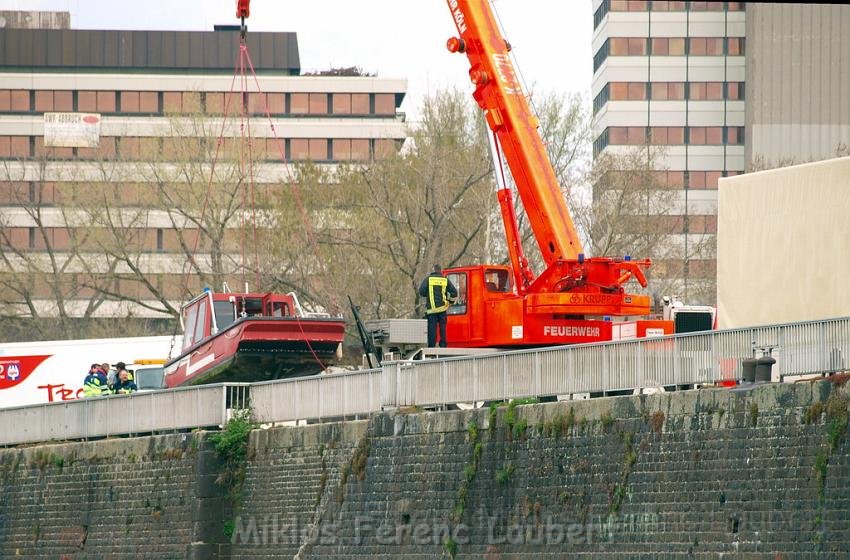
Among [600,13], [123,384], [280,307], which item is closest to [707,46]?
[600,13]

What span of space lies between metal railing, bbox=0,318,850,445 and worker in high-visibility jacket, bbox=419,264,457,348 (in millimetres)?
2668

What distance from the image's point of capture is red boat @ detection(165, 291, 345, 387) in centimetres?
2950

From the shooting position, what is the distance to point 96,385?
3541 centimetres

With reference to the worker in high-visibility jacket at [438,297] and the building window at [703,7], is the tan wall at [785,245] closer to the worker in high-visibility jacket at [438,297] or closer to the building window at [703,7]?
the worker in high-visibility jacket at [438,297]

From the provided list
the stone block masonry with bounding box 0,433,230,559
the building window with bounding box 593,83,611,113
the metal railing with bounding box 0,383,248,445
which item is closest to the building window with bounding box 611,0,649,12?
the building window with bounding box 593,83,611,113

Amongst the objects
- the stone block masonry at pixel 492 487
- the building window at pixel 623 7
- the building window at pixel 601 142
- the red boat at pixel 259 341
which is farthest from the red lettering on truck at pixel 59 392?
the building window at pixel 623 7

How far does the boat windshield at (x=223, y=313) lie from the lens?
32188 millimetres

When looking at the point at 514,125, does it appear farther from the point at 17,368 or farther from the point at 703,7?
the point at 703,7

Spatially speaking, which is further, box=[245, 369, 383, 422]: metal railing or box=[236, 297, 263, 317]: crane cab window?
box=[236, 297, 263, 317]: crane cab window

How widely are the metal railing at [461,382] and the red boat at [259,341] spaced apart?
2.89 feet

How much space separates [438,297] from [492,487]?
20.9 feet

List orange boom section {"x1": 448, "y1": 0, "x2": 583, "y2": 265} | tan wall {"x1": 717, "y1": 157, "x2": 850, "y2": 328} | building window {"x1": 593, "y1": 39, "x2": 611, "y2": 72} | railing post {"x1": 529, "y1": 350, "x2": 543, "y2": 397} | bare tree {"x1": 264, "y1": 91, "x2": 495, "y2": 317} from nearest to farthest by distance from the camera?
railing post {"x1": 529, "y1": 350, "x2": 543, "y2": 397} < tan wall {"x1": 717, "y1": 157, "x2": 850, "y2": 328} < orange boom section {"x1": 448, "y1": 0, "x2": 583, "y2": 265} < bare tree {"x1": 264, "y1": 91, "x2": 495, "y2": 317} < building window {"x1": 593, "y1": 39, "x2": 611, "y2": 72}

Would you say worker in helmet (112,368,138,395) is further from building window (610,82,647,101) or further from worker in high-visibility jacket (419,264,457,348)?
building window (610,82,647,101)

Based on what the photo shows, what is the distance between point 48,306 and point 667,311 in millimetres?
38756
